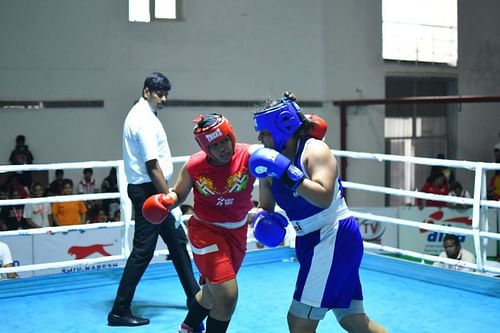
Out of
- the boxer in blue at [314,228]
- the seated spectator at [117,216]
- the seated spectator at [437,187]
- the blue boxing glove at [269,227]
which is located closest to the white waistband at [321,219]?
the boxer in blue at [314,228]

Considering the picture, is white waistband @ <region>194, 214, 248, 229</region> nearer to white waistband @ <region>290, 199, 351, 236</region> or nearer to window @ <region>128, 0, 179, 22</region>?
white waistband @ <region>290, 199, 351, 236</region>

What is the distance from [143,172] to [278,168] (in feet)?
5.14

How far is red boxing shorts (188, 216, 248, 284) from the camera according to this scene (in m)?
3.09

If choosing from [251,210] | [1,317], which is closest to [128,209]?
[1,317]

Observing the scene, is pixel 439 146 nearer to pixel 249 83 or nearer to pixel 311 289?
pixel 249 83

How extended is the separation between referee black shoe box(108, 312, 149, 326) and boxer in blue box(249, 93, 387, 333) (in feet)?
4.68

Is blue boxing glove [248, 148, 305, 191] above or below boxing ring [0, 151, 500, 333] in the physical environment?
above

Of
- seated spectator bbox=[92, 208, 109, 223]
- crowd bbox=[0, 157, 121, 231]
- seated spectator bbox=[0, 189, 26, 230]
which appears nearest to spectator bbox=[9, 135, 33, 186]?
crowd bbox=[0, 157, 121, 231]

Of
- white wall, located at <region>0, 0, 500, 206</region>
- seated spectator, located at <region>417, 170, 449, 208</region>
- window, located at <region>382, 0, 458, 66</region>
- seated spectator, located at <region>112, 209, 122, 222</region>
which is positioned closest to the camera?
seated spectator, located at <region>112, 209, 122, 222</region>

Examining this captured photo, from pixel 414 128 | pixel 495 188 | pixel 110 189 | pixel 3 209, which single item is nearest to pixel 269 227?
pixel 3 209

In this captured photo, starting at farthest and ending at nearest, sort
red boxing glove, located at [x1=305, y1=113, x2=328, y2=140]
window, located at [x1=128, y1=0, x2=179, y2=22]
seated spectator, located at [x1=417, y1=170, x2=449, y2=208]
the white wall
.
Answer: window, located at [x1=128, y1=0, x2=179, y2=22]
seated spectator, located at [x1=417, y1=170, x2=449, y2=208]
the white wall
red boxing glove, located at [x1=305, y1=113, x2=328, y2=140]

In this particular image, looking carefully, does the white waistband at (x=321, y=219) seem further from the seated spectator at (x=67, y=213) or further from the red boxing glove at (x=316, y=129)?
the seated spectator at (x=67, y=213)

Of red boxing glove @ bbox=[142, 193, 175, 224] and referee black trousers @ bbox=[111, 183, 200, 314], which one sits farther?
referee black trousers @ bbox=[111, 183, 200, 314]

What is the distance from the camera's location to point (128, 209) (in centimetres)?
479
